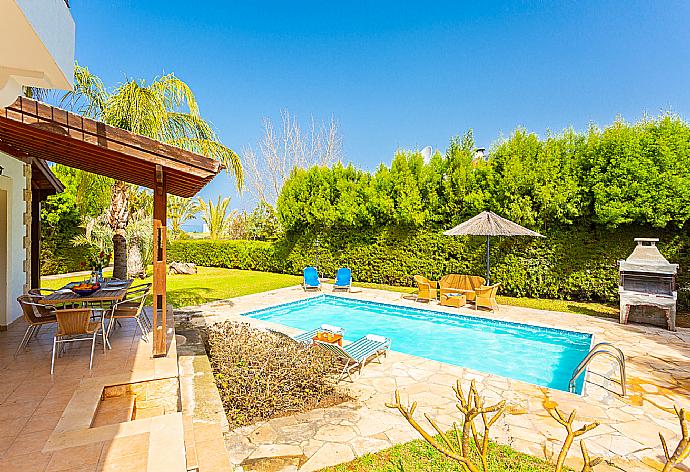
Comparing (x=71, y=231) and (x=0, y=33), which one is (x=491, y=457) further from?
(x=71, y=231)

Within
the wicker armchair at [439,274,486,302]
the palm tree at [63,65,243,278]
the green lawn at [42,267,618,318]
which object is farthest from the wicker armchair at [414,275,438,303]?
the palm tree at [63,65,243,278]

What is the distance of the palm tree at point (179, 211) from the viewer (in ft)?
91.7

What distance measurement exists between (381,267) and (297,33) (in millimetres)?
21584

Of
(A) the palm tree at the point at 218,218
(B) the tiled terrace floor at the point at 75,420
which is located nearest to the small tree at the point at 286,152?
(A) the palm tree at the point at 218,218

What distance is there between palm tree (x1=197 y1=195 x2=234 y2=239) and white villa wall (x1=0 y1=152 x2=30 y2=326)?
21.3 m

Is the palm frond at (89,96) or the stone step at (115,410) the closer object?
the stone step at (115,410)

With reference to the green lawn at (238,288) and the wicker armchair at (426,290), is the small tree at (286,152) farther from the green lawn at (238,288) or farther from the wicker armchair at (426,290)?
the wicker armchair at (426,290)

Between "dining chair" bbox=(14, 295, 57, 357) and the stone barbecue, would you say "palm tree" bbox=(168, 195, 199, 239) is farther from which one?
the stone barbecue

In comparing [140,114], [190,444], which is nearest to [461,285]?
[190,444]

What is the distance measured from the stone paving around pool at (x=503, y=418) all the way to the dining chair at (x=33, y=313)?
4.19 m

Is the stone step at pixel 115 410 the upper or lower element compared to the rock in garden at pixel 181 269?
lower

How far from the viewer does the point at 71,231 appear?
20.5 meters

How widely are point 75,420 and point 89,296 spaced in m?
3.15

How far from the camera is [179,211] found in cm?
3053
